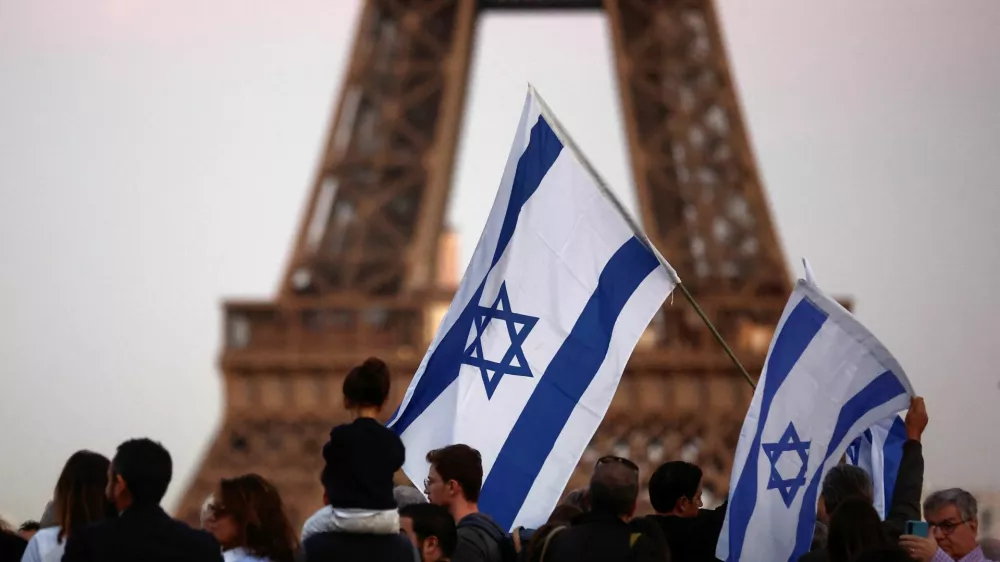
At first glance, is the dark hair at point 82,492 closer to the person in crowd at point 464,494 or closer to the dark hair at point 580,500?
the person in crowd at point 464,494

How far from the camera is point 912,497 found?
7566 millimetres

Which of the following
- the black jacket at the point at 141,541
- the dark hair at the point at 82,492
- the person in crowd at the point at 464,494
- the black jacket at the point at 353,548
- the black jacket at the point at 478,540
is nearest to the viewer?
the black jacket at the point at 141,541

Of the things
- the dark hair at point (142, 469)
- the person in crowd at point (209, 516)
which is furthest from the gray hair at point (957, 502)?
the dark hair at point (142, 469)

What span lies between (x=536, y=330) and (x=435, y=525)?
1794 mm

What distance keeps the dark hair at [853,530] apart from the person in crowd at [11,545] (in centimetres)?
275

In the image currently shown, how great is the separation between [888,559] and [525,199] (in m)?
2.99

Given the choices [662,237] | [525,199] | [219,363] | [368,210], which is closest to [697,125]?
[662,237]

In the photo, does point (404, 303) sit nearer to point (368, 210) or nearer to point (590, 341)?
point (368, 210)

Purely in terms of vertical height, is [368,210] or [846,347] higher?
[368,210]

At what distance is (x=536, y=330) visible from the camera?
336 inches

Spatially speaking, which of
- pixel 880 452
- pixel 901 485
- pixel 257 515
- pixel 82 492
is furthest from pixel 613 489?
pixel 880 452

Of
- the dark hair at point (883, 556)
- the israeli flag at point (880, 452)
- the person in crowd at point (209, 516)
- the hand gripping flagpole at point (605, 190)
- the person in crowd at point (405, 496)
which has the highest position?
the hand gripping flagpole at point (605, 190)

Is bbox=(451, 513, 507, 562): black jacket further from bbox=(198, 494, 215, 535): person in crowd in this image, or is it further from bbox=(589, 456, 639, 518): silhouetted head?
bbox=(198, 494, 215, 535): person in crowd

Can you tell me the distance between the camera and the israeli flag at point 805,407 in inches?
322
